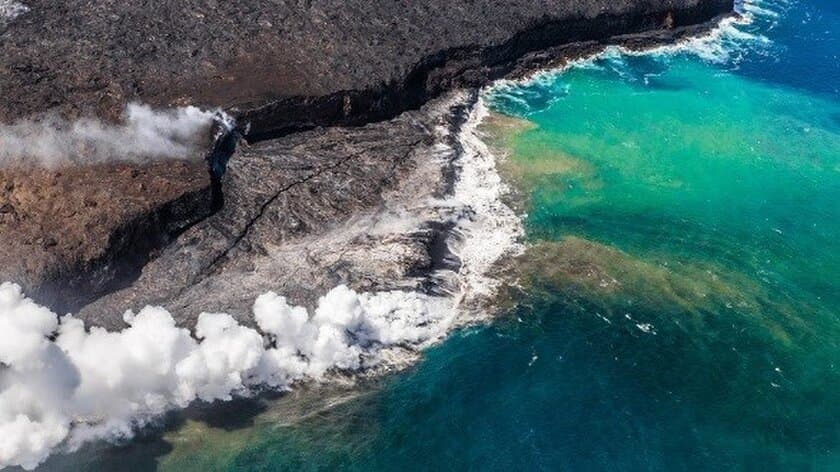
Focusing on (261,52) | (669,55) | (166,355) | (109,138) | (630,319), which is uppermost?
(261,52)

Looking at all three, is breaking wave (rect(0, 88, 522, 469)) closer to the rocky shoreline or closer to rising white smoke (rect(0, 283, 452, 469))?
rising white smoke (rect(0, 283, 452, 469))

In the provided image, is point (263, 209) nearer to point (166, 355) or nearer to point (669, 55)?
point (166, 355)

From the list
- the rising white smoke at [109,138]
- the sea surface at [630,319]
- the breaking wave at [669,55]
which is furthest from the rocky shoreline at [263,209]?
the sea surface at [630,319]

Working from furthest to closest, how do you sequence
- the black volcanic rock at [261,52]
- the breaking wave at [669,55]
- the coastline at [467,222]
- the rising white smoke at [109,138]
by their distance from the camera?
1. the breaking wave at [669,55]
2. the black volcanic rock at [261,52]
3. the rising white smoke at [109,138]
4. the coastline at [467,222]

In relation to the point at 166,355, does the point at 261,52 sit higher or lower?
higher

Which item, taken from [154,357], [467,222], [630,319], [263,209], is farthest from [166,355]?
[630,319]

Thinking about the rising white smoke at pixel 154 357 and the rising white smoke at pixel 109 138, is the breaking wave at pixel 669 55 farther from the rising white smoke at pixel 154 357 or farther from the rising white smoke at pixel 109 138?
the rising white smoke at pixel 154 357
